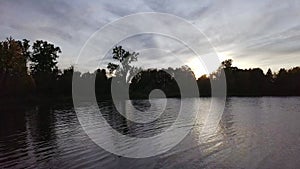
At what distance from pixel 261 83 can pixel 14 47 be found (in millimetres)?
109368

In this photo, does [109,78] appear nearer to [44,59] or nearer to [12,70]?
[44,59]

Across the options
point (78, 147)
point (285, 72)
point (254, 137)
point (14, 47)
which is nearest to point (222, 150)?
point (254, 137)

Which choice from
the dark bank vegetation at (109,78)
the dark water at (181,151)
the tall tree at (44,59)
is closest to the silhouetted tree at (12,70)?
the dark bank vegetation at (109,78)

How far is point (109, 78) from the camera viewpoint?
132250mm

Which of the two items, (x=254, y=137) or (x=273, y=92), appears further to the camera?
(x=273, y=92)

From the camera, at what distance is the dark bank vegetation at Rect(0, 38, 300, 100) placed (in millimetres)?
88981

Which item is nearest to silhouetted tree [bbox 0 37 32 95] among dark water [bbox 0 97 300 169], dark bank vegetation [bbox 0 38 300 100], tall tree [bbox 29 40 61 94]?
dark bank vegetation [bbox 0 38 300 100]

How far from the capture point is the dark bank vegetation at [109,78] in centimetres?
8898

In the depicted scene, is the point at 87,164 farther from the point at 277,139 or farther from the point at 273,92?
the point at 273,92

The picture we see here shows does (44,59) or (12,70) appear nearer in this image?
(12,70)

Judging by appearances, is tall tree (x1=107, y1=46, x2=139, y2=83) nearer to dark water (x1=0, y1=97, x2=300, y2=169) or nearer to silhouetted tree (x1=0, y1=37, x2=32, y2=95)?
silhouetted tree (x1=0, y1=37, x2=32, y2=95)

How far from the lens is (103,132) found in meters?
28.7

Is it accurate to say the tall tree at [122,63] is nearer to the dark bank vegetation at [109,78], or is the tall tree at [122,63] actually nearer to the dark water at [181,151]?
the dark bank vegetation at [109,78]

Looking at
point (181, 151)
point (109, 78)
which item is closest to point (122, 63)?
point (109, 78)
